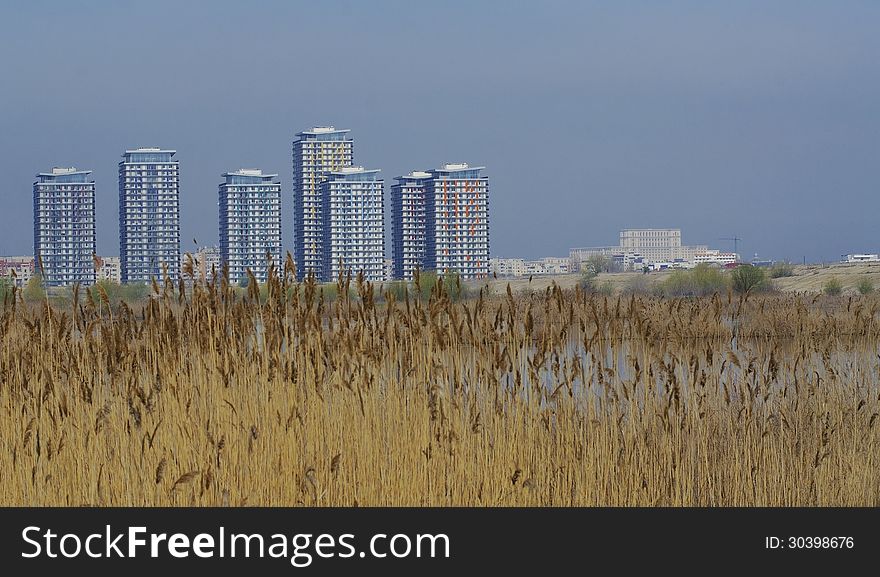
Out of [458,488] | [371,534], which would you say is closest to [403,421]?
[458,488]

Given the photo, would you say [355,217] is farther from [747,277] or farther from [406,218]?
[747,277]

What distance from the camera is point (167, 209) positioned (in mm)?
100000

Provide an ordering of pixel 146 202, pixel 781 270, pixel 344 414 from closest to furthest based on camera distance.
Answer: pixel 344 414 → pixel 781 270 → pixel 146 202

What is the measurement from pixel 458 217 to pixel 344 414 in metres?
97.7

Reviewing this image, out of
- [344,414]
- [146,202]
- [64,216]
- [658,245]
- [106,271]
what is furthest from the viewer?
[658,245]

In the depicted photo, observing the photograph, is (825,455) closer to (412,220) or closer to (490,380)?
(490,380)

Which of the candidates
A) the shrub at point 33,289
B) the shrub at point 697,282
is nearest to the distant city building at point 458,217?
the shrub at point 697,282

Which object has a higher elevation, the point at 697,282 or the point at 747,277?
the point at 747,277

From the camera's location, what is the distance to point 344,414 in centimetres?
418

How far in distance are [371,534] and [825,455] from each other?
2249mm

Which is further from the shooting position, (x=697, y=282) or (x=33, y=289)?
(x=697, y=282)

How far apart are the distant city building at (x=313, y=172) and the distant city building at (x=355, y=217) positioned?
2087 millimetres

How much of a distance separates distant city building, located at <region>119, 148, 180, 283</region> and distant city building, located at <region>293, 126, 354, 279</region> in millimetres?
13201

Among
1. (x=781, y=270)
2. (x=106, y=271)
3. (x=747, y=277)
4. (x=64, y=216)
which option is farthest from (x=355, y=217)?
(x=106, y=271)
